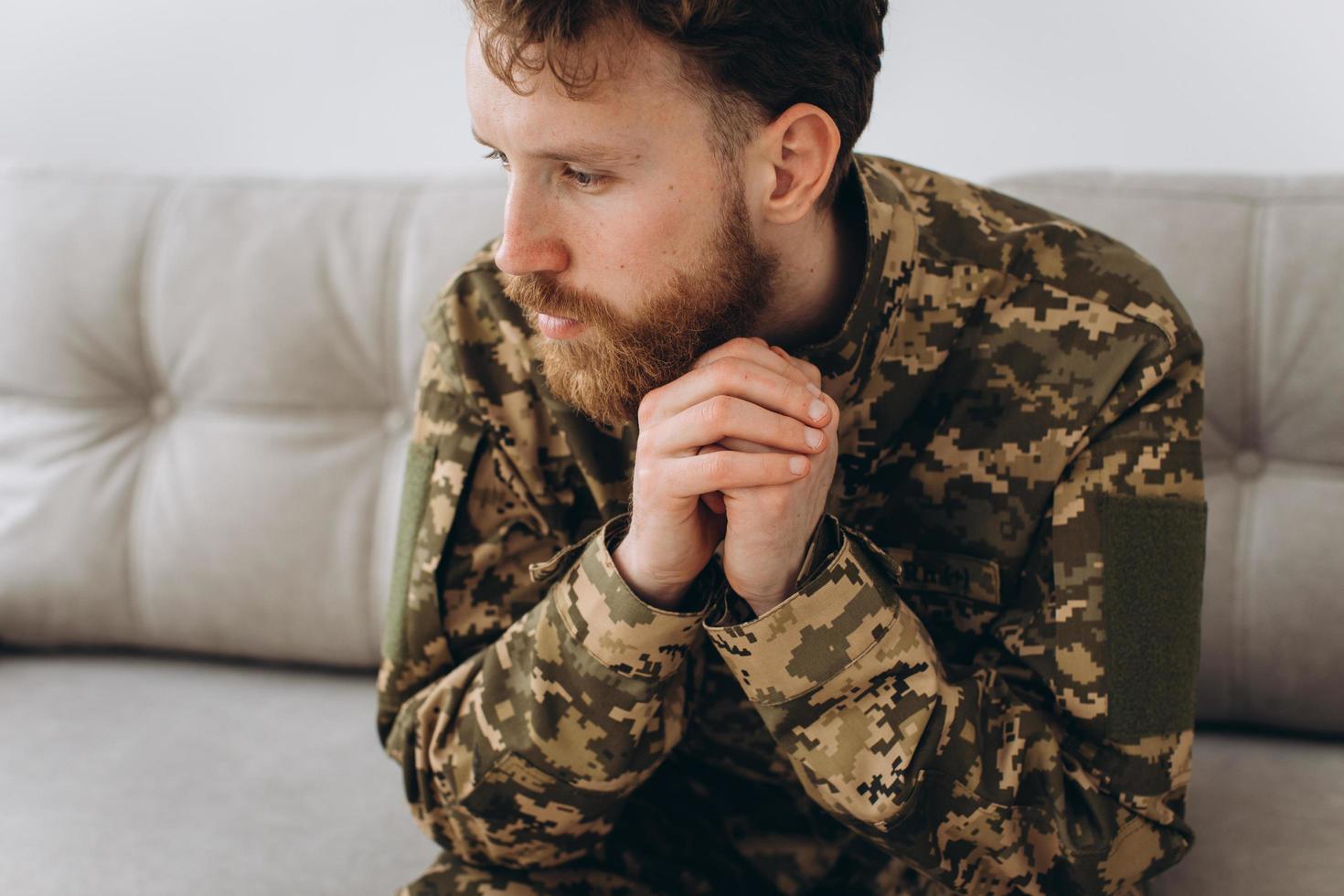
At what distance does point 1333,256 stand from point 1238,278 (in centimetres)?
9

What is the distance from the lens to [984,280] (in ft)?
3.29

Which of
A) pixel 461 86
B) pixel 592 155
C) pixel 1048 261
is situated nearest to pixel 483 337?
pixel 592 155

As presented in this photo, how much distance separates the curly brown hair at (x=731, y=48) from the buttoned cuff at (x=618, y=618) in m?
0.33

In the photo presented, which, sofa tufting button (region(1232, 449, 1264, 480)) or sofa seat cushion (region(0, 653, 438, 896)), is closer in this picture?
sofa seat cushion (region(0, 653, 438, 896))

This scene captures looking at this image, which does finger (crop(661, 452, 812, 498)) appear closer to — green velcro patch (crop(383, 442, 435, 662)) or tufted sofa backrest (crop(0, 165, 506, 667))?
green velcro patch (crop(383, 442, 435, 662))

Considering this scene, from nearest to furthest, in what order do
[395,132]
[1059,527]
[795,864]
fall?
1. [1059,527]
2. [795,864]
3. [395,132]

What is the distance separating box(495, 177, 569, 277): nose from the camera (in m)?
0.87

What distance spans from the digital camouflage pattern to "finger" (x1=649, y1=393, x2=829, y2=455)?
0.09 m

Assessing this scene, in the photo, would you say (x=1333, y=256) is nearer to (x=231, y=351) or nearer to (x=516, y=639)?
(x=516, y=639)

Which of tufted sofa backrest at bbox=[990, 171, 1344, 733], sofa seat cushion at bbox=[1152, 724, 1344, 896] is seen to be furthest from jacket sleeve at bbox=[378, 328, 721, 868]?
tufted sofa backrest at bbox=[990, 171, 1344, 733]

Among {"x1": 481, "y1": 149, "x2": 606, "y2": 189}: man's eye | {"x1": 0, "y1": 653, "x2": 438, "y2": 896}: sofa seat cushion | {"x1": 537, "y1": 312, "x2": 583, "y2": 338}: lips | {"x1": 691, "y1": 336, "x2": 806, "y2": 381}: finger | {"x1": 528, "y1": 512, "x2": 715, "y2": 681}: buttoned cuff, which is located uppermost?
{"x1": 481, "y1": 149, "x2": 606, "y2": 189}: man's eye

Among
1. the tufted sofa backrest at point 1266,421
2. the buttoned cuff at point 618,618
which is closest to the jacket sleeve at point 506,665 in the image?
the buttoned cuff at point 618,618

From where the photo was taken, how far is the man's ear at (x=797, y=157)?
2.99ft

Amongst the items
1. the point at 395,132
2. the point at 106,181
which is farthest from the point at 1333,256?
the point at 106,181
